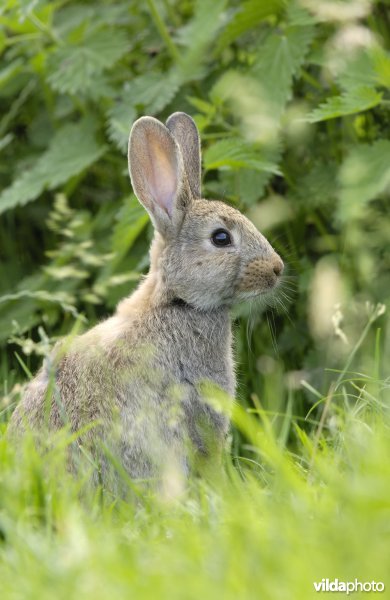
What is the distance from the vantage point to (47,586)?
2.00 m

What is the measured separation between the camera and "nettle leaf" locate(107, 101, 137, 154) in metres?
4.75

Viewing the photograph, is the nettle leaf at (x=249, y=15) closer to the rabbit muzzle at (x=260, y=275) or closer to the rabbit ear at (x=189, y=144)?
the rabbit ear at (x=189, y=144)

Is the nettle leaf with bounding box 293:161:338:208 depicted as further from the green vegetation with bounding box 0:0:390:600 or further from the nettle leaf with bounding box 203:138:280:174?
the nettle leaf with bounding box 203:138:280:174

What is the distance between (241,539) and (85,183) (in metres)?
4.37

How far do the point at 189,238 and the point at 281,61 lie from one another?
1.22m

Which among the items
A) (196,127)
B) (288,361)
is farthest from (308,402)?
(196,127)

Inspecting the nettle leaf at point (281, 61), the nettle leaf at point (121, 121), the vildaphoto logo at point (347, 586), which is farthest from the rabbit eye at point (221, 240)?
the vildaphoto logo at point (347, 586)

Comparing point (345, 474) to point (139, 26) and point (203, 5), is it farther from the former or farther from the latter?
point (139, 26)

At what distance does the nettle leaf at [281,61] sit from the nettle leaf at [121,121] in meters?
0.66

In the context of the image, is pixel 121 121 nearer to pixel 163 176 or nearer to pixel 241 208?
pixel 241 208

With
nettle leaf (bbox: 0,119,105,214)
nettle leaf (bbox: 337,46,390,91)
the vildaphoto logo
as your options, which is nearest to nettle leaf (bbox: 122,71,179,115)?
nettle leaf (bbox: 0,119,105,214)

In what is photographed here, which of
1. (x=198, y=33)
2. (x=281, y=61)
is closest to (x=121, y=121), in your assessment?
(x=198, y=33)

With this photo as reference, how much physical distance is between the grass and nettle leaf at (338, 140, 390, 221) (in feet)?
4.12

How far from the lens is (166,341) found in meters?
3.67
